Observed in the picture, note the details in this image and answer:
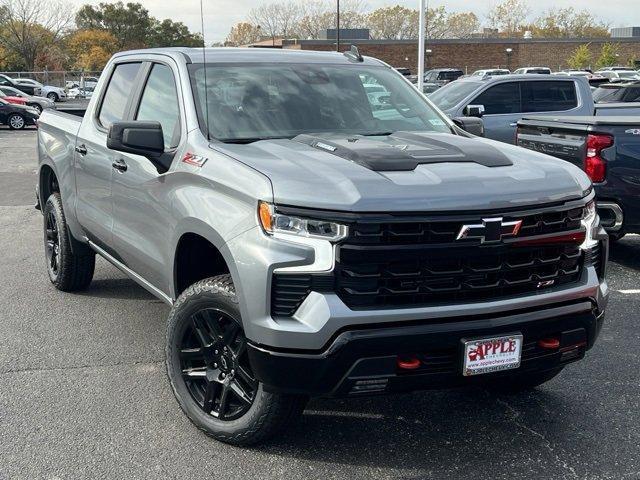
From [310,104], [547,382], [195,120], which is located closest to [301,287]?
[195,120]

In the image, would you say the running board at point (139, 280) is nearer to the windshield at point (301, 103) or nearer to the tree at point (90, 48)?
the windshield at point (301, 103)

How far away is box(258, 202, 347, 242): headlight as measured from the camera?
310cm

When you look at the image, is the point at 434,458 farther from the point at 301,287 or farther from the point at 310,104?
the point at 310,104

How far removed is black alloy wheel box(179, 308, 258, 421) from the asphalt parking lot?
0.73 ft

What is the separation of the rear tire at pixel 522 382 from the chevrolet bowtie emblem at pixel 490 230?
130 centimetres

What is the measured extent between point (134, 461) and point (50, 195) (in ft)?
11.9

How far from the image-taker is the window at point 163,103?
4.33 m

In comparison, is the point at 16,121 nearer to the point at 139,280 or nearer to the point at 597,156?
the point at 597,156

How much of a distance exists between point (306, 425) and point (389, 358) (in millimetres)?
1021

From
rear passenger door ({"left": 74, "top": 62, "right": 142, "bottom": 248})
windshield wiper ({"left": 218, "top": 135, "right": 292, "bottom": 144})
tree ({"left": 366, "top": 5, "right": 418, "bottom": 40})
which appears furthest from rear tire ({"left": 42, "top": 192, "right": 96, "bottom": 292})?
tree ({"left": 366, "top": 5, "right": 418, "bottom": 40})

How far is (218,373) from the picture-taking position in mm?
3662

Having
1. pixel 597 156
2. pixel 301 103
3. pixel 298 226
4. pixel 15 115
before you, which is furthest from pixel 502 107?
pixel 15 115

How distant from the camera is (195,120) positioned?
4.13m

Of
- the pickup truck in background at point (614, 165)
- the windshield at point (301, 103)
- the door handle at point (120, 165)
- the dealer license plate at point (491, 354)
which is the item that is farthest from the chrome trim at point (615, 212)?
the door handle at point (120, 165)
